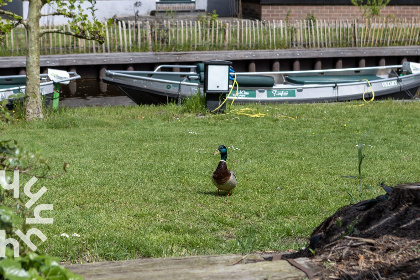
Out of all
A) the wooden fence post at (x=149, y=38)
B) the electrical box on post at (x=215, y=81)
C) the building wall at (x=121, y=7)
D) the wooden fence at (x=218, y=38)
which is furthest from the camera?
the building wall at (x=121, y=7)

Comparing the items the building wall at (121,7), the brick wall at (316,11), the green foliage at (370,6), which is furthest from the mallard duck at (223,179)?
the building wall at (121,7)

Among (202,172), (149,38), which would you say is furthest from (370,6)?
(202,172)

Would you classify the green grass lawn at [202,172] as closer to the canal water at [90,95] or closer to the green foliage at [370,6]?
the canal water at [90,95]

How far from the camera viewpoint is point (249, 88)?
707 inches

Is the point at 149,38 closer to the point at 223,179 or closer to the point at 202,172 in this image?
the point at 202,172

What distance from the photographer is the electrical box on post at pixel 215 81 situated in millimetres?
14915

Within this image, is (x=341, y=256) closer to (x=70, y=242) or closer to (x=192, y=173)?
(x=70, y=242)

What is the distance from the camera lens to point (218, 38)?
27234 mm

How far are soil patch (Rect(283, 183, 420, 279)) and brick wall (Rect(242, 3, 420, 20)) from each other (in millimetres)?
30581

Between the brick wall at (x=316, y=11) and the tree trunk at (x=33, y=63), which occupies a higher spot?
the brick wall at (x=316, y=11)

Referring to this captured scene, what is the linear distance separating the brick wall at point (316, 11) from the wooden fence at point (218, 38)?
490cm

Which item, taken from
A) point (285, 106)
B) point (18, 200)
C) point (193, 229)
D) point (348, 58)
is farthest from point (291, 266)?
point (348, 58)

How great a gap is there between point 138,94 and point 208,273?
49.7ft

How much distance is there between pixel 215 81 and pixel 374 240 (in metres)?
11.4
